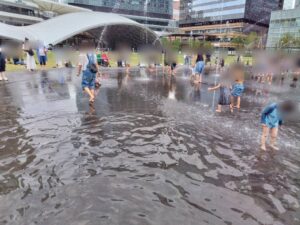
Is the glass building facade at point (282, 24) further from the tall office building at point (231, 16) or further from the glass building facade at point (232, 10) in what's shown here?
the glass building facade at point (232, 10)

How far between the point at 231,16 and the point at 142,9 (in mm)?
34241

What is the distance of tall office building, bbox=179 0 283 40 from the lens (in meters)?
91.4

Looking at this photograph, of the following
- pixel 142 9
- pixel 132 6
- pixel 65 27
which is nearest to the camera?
pixel 65 27

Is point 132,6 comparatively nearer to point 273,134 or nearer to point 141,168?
point 273,134

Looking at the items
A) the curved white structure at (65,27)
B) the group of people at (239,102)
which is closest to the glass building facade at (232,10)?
the curved white structure at (65,27)

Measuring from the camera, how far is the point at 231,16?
9688 cm

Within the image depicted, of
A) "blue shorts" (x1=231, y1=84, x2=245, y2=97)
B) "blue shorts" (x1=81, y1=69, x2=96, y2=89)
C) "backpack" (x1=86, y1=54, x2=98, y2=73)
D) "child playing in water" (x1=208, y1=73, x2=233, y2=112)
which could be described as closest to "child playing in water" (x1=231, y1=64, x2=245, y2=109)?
"blue shorts" (x1=231, y1=84, x2=245, y2=97)

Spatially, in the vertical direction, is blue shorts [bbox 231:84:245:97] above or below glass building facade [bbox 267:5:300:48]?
below

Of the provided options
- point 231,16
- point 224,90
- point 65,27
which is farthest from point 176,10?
point 224,90

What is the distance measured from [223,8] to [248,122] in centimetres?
10125

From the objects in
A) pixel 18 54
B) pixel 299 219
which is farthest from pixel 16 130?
pixel 18 54

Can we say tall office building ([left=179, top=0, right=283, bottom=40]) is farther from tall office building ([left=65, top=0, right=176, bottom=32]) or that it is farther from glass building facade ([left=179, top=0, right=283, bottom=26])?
tall office building ([left=65, top=0, right=176, bottom=32])

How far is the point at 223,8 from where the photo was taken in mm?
97375

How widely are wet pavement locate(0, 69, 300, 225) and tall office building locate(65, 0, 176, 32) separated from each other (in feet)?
307
